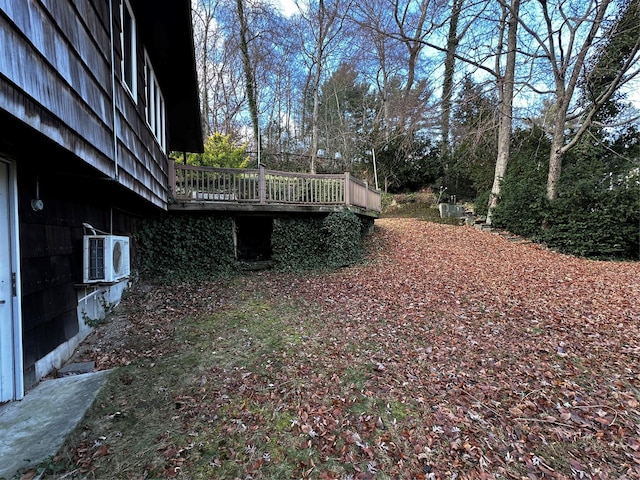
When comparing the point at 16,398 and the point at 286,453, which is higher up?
the point at 16,398

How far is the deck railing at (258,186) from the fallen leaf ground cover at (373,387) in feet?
9.45

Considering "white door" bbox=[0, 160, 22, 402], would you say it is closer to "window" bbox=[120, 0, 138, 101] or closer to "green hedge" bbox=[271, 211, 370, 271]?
"window" bbox=[120, 0, 138, 101]

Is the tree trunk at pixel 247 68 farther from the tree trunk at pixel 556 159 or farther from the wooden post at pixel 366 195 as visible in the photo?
the tree trunk at pixel 556 159

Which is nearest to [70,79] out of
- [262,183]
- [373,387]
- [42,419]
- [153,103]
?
[42,419]

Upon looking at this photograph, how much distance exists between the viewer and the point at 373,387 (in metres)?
3.20

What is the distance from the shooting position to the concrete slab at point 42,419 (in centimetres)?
208

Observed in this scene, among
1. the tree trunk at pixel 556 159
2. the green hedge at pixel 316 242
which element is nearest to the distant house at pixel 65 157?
the green hedge at pixel 316 242

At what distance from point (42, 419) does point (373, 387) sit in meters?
2.91

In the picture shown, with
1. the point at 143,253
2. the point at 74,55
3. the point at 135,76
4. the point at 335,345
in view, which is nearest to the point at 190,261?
the point at 143,253

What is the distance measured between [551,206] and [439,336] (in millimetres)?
8808

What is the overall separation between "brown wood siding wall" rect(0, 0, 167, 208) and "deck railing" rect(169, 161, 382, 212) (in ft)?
12.0

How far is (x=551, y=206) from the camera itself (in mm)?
10195

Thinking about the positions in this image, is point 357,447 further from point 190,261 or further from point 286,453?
point 190,261

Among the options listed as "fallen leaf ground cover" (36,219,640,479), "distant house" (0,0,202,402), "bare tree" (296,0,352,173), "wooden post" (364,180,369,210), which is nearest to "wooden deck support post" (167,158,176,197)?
"distant house" (0,0,202,402)
